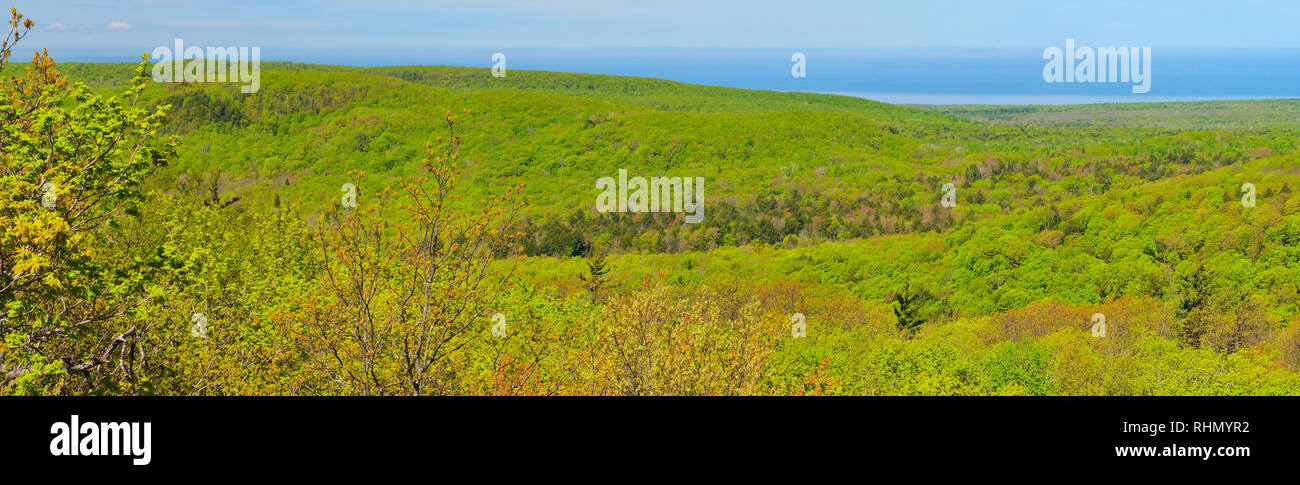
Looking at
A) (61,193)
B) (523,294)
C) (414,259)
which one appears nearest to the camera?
(61,193)

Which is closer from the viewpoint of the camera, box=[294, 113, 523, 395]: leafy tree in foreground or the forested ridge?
box=[294, 113, 523, 395]: leafy tree in foreground

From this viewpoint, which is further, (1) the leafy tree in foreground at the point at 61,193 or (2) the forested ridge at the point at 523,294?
(2) the forested ridge at the point at 523,294

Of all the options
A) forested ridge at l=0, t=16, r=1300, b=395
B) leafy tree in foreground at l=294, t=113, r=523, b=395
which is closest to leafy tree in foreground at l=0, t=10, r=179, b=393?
forested ridge at l=0, t=16, r=1300, b=395

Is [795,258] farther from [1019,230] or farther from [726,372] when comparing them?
[726,372]

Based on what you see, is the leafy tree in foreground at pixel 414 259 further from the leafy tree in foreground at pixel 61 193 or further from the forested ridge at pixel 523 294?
the leafy tree in foreground at pixel 61 193

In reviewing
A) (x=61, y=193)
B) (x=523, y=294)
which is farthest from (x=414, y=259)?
(x=523, y=294)

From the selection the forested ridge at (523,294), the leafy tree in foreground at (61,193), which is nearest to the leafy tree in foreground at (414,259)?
the forested ridge at (523,294)

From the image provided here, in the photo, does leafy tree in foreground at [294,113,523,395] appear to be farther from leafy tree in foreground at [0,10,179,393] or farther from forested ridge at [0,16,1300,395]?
leafy tree in foreground at [0,10,179,393]

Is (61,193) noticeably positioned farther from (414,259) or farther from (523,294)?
(523,294)

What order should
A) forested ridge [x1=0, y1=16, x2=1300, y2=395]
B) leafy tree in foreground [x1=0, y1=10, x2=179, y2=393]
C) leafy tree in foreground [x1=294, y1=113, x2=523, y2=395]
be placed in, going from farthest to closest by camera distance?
forested ridge [x1=0, y1=16, x2=1300, y2=395] → leafy tree in foreground [x1=294, y1=113, x2=523, y2=395] → leafy tree in foreground [x1=0, y1=10, x2=179, y2=393]

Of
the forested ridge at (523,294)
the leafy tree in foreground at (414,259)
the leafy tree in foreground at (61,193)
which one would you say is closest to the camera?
the leafy tree in foreground at (61,193)

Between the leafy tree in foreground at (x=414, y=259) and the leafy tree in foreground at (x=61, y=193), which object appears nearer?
the leafy tree in foreground at (x=61, y=193)

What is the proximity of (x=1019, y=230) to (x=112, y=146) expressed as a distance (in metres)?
122

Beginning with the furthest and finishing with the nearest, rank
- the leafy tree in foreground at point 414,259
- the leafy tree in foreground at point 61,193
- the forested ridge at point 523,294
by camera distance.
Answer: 1. the forested ridge at point 523,294
2. the leafy tree in foreground at point 414,259
3. the leafy tree in foreground at point 61,193
